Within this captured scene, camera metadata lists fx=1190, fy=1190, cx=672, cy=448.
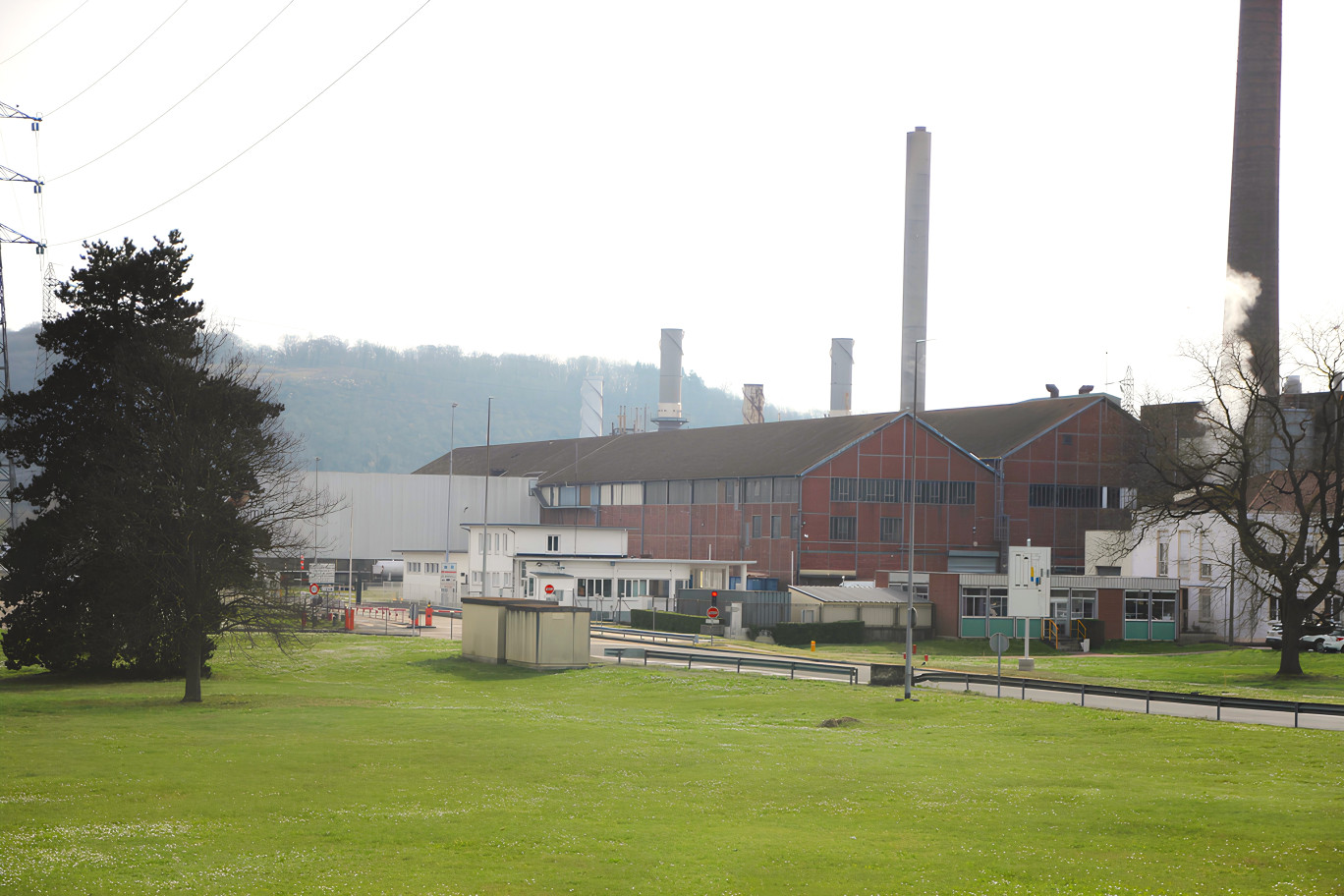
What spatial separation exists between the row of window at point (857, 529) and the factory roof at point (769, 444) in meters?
4.26

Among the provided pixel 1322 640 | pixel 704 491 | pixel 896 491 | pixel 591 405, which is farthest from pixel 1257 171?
pixel 591 405

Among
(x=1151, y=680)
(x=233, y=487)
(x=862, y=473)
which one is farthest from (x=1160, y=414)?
(x=233, y=487)

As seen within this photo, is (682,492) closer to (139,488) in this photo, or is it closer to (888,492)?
(888,492)

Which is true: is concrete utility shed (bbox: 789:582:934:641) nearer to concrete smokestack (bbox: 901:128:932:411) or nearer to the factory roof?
the factory roof

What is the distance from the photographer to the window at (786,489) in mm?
77000

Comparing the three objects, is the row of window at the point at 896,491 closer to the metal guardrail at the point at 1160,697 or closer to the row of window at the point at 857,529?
the row of window at the point at 857,529

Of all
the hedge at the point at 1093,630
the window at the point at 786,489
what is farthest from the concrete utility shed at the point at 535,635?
the window at the point at 786,489

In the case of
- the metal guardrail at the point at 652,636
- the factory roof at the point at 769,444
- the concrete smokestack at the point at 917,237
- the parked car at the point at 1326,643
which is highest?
the concrete smokestack at the point at 917,237

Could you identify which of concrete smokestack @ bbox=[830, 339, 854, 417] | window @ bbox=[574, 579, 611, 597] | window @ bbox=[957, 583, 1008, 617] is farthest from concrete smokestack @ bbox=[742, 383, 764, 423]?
A: window @ bbox=[957, 583, 1008, 617]

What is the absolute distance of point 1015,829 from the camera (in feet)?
54.3

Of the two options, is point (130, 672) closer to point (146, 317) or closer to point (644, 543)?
point (146, 317)

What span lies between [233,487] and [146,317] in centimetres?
824

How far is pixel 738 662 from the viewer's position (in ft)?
140

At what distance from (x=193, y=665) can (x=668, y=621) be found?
36765 mm
